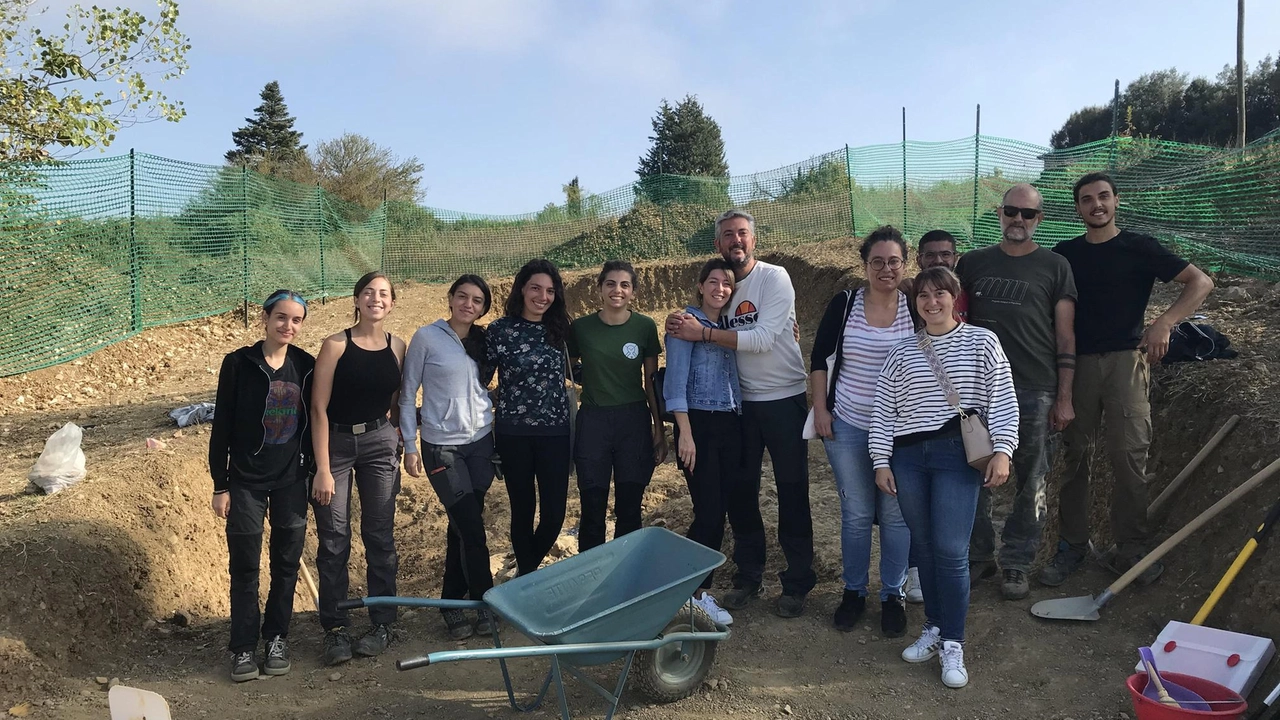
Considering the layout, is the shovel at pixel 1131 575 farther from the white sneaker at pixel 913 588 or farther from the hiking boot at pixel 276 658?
the hiking boot at pixel 276 658

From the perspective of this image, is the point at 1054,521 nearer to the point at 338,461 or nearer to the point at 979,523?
the point at 979,523

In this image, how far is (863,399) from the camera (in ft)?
11.6

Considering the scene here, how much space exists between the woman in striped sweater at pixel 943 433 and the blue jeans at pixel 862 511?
0.61 feet

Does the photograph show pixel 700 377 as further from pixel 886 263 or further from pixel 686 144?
pixel 686 144

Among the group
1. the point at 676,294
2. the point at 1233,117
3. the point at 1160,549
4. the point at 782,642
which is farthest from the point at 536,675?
the point at 1233,117

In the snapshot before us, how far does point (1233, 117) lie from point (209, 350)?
3306cm

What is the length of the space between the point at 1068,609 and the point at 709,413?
193 centimetres

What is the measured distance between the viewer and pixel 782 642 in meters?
3.78

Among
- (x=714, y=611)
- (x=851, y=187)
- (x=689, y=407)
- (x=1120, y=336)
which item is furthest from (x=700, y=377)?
(x=851, y=187)

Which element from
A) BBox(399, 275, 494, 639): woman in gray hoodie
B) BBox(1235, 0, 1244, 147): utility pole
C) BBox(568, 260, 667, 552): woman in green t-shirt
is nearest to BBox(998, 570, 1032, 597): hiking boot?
BBox(568, 260, 667, 552): woman in green t-shirt

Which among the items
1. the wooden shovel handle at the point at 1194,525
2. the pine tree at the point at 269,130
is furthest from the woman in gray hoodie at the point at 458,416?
the pine tree at the point at 269,130

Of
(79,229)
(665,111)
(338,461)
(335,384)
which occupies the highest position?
(665,111)

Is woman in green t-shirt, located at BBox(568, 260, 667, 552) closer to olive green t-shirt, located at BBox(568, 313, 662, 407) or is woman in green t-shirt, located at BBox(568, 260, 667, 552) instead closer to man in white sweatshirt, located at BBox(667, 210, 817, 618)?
Result: olive green t-shirt, located at BBox(568, 313, 662, 407)

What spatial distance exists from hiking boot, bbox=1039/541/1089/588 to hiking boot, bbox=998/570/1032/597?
0.13 meters
